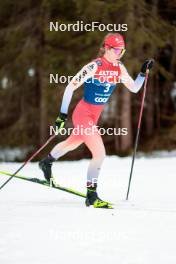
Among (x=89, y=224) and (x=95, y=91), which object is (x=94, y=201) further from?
(x=95, y=91)

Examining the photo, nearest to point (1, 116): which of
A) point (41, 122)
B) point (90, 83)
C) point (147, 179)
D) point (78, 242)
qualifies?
point (41, 122)

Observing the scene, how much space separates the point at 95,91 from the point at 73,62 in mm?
7702

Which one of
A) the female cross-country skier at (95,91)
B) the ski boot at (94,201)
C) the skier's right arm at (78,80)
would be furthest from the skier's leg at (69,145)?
the ski boot at (94,201)

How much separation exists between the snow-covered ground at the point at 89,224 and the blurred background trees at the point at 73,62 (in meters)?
5.16

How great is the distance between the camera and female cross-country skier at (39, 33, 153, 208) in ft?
20.8

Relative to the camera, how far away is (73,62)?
14.0 metres

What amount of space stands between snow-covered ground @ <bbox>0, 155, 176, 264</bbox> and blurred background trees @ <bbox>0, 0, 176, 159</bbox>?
5.16m

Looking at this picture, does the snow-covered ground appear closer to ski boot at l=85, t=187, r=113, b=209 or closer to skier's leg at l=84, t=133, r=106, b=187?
ski boot at l=85, t=187, r=113, b=209

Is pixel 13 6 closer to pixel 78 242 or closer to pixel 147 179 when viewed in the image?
pixel 147 179

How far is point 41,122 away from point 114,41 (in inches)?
362

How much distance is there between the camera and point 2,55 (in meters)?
15.3

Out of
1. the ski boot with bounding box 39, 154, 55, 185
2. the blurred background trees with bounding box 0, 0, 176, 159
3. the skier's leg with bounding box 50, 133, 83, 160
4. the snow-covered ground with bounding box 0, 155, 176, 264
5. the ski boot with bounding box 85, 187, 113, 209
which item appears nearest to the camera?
the snow-covered ground with bounding box 0, 155, 176, 264

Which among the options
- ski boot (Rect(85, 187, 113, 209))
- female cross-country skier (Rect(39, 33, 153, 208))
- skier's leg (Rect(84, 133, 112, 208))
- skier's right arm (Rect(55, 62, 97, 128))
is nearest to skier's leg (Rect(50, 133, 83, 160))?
female cross-country skier (Rect(39, 33, 153, 208))

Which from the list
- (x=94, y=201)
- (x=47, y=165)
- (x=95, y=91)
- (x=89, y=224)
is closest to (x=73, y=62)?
(x=47, y=165)
